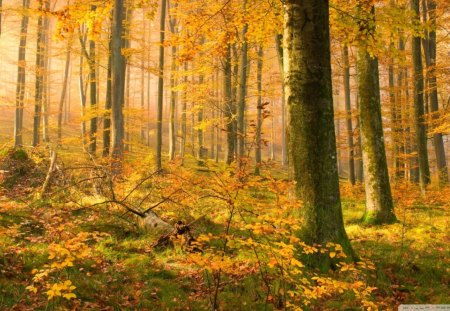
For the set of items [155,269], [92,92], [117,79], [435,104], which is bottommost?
[155,269]

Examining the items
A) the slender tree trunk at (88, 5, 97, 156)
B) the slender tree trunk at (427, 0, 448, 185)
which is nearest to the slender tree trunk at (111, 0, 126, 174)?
the slender tree trunk at (88, 5, 97, 156)

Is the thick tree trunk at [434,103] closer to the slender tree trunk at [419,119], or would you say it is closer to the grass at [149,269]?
the slender tree trunk at [419,119]

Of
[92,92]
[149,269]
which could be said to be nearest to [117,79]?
[92,92]

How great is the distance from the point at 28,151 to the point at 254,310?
10141 mm

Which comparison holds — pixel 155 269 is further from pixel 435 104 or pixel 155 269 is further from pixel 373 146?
pixel 435 104

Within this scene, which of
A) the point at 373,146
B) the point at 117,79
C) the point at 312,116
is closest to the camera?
the point at 312,116

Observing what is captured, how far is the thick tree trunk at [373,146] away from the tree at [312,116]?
3.57 metres

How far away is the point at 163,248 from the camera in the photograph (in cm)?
611

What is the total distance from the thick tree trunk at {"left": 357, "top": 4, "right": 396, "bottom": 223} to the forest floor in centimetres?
49

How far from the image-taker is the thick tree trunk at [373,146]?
27.1ft

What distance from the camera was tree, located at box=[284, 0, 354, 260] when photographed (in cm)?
511

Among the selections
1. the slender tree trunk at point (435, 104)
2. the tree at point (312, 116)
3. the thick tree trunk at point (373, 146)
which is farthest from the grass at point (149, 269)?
the slender tree trunk at point (435, 104)

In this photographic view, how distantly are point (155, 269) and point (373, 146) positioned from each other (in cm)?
568

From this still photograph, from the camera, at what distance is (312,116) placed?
5.13m
